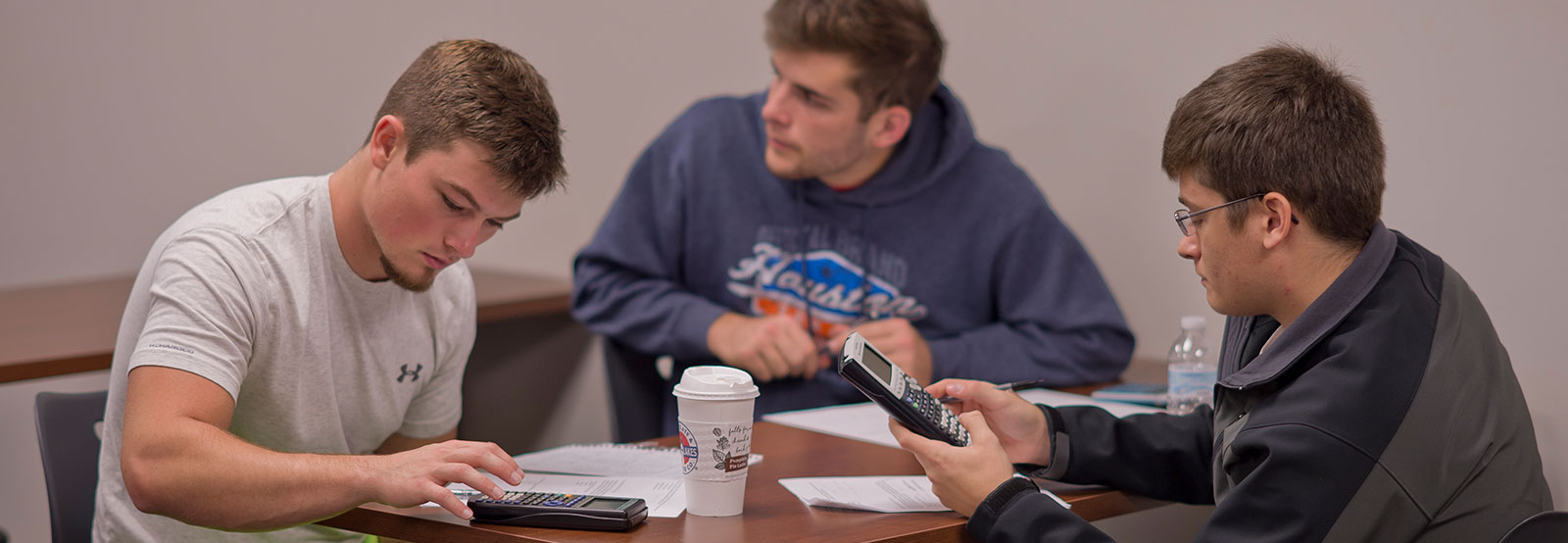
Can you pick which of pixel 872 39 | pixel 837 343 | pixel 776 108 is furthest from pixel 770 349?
pixel 872 39

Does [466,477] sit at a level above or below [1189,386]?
above

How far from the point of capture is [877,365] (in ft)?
4.56

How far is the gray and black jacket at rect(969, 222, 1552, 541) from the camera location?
3.91 feet

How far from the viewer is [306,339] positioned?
1.54 meters

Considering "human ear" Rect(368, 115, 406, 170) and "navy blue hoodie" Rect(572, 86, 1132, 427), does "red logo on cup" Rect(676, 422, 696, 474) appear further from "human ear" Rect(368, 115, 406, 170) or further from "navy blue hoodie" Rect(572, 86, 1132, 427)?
"navy blue hoodie" Rect(572, 86, 1132, 427)

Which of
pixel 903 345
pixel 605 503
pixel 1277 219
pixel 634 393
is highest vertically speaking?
pixel 1277 219

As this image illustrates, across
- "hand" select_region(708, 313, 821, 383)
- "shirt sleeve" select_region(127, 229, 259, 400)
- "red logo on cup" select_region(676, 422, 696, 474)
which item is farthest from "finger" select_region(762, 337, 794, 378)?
"shirt sleeve" select_region(127, 229, 259, 400)

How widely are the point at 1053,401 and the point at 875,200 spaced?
568 millimetres

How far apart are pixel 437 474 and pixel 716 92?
216 cm

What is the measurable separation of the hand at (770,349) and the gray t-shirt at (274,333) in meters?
0.59

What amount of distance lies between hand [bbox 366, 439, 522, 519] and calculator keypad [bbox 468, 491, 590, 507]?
0.02 meters

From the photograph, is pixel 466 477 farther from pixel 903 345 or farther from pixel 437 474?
pixel 903 345

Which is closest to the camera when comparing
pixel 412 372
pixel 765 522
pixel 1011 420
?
pixel 765 522

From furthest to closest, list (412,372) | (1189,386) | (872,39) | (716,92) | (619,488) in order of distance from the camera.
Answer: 1. (716,92)
2. (872,39)
3. (1189,386)
4. (412,372)
5. (619,488)
